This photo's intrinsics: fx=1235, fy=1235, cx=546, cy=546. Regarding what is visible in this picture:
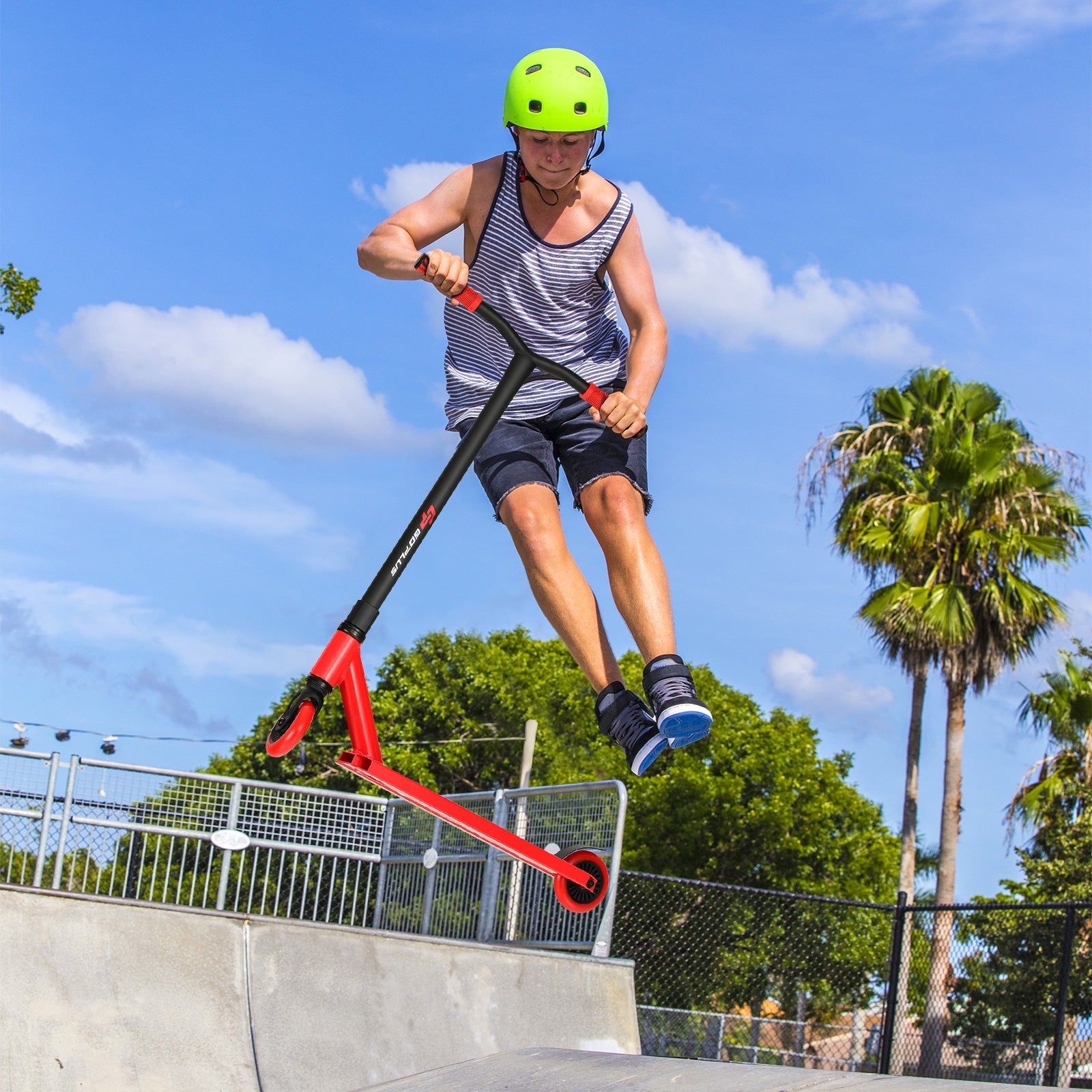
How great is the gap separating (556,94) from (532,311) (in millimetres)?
825

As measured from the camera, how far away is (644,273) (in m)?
4.84

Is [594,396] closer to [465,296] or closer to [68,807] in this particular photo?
[465,296]

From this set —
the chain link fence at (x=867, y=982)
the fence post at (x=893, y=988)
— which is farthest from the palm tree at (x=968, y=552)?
the fence post at (x=893, y=988)

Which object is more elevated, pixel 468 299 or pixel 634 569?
pixel 468 299

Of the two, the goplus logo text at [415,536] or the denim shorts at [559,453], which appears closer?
the goplus logo text at [415,536]

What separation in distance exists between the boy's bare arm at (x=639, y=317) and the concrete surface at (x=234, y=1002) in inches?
104

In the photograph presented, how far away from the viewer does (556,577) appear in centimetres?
455

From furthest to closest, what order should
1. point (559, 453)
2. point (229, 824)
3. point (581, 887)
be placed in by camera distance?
point (229, 824) → point (581, 887) → point (559, 453)

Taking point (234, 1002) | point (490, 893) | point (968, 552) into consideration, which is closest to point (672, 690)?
point (234, 1002)

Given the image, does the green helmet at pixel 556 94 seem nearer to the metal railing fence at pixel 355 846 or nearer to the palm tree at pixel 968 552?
the metal railing fence at pixel 355 846

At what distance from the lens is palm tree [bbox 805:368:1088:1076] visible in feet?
68.2

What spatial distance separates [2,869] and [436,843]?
2804 mm

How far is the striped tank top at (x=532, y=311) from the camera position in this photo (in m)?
4.69

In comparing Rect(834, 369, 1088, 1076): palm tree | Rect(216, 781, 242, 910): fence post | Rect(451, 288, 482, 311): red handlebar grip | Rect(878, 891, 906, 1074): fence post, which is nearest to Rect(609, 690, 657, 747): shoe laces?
Rect(451, 288, 482, 311): red handlebar grip
